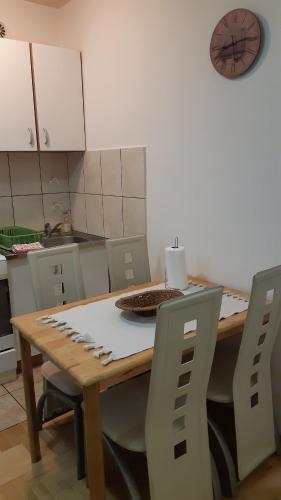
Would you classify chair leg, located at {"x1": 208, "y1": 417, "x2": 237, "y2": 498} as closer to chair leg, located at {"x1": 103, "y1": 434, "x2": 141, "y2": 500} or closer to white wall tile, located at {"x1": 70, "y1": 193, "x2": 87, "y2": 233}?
chair leg, located at {"x1": 103, "y1": 434, "x2": 141, "y2": 500}

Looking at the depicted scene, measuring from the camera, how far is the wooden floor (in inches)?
65.6

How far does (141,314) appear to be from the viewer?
171 cm

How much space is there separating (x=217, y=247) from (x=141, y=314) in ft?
2.12

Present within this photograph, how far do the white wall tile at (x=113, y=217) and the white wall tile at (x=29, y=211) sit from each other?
619 millimetres

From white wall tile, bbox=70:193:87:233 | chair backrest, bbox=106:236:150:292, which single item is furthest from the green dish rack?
chair backrest, bbox=106:236:150:292

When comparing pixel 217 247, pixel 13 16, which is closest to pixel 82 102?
pixel 13 16

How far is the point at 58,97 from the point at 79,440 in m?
2.26

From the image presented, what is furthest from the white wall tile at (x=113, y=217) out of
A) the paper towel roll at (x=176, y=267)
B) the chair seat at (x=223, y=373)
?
the chair seat at (x=223, y=373)

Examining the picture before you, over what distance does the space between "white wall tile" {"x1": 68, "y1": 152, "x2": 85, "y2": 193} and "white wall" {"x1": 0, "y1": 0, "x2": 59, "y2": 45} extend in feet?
2.95

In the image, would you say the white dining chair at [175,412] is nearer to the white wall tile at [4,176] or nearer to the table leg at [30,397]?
the table leg at [30,397]

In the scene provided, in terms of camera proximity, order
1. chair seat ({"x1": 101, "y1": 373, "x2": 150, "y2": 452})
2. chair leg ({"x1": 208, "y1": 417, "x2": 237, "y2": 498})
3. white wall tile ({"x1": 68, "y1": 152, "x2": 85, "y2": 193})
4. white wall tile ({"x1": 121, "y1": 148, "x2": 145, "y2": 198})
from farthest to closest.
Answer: white wall tile ({"x1": 68, "y1": 152, "x2": 85, "y2": 193}) → white wall tile ({"x1": 121, "y1": 148, "x2": 145, "y2": 198}) → chair leg ({"x1": 208, "y1": 417, "x2": 237, "y2": 498}) → chair seat ({"x1": 101, "y1": 373, "x2": 150, "y2": 452})

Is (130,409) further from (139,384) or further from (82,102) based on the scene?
(82,102)

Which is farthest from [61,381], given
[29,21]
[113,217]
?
[29,21]

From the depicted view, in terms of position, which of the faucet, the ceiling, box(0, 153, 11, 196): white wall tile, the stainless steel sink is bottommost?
the stainless steel sink
